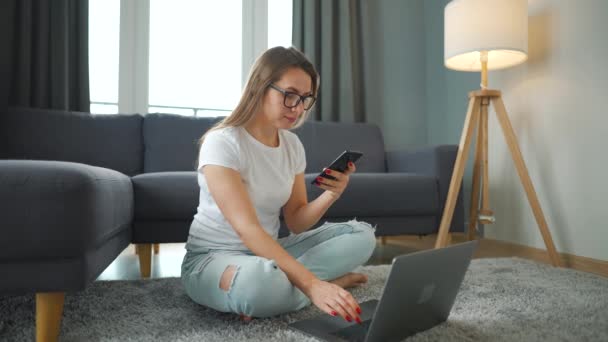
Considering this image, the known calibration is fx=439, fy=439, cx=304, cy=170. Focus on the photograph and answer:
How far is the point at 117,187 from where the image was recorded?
124 cm

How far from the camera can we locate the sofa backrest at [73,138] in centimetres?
212

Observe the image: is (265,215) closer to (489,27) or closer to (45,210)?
(45,210)

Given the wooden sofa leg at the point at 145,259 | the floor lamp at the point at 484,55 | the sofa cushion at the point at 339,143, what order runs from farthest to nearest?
1. the sofa cushion at the point at 339,143
2. the floor lamp at the point at 484,55
3. the wooden sofa leg at the point at 145,259

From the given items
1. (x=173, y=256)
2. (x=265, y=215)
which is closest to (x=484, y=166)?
(x=265, y=215)

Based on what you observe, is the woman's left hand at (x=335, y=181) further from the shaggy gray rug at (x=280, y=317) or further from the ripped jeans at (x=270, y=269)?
the shaggy gray rug at (x=280, y=317)

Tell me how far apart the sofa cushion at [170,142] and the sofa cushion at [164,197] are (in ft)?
1.72

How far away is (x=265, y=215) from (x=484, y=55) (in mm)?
1455

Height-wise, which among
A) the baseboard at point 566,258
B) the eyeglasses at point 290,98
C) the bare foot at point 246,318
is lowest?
the baseboard at point 566,258

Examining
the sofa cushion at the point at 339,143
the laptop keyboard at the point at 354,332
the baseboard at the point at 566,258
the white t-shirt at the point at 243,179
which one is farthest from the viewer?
the sofa cushion at the point at 339,143

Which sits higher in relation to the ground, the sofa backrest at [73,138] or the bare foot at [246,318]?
the sofa backrest at [73,138]

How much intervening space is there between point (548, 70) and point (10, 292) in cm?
224

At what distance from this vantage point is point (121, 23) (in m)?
2.82

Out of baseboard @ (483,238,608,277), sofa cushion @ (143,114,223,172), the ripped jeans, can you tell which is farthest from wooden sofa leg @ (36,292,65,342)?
baseboard @ (483,238,608,277)

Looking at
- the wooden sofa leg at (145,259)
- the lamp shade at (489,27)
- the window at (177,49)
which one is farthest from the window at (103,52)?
the lamp shade at (489,27)
